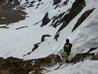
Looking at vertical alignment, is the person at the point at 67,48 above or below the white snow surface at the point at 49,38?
below

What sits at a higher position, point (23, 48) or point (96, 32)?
point (23, 48)

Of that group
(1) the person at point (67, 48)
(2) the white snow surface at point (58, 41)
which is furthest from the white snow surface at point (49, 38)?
(1) the person at point (67, 48)

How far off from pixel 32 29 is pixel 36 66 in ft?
111

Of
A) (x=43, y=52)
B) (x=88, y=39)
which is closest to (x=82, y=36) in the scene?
(x=88, y=39)

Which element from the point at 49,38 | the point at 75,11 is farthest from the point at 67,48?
the point at 75,11

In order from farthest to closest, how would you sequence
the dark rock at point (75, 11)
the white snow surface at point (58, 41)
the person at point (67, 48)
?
1. the dark rock at point (75, 11)
2. the person at point (67, 48)
3. the white snow surface at point (58, 41)

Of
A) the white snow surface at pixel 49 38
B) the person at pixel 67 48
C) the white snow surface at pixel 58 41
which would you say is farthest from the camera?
the white snow surface at pixel 49 38

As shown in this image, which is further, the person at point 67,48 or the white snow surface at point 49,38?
the white snow surface at point 49,38

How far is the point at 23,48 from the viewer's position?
43.2 metres

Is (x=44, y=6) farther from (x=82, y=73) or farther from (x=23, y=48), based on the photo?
(x=82, y=73)

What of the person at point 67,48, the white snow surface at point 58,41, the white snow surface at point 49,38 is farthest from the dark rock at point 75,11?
the person at point 67,48

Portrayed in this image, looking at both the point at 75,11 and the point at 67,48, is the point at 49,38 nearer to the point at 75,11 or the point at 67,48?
the point at 75,11

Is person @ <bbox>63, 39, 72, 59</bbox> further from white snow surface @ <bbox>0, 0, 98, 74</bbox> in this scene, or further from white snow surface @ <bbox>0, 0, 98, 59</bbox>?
white snow surface @ <bbox>0, 0, 98, 59</bbox>

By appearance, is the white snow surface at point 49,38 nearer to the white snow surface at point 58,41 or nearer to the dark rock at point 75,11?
the white snow surface at point 58,41
